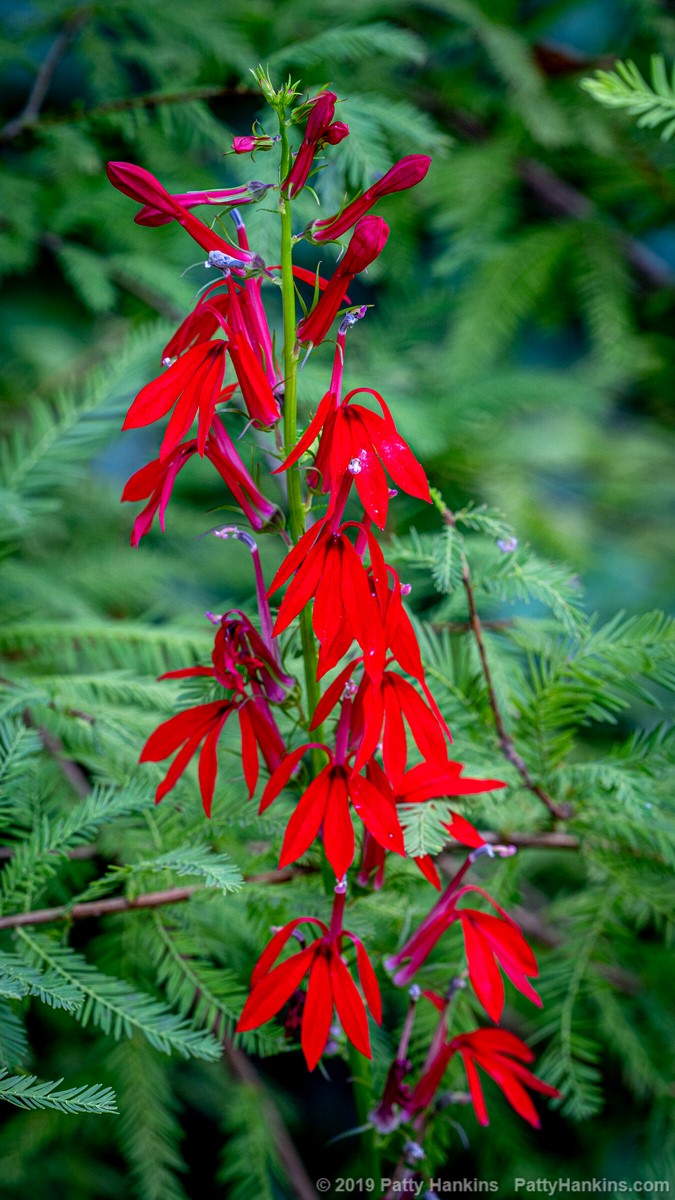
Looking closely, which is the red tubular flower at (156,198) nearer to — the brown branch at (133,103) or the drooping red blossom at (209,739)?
the drooping red blossom at (209,739)

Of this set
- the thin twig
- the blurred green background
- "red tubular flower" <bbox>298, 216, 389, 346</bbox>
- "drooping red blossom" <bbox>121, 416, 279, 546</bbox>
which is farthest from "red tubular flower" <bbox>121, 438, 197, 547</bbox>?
the blurred green background

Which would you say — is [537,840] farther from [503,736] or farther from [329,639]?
[329,639]

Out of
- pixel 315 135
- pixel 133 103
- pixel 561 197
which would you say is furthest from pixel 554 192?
pixel 315 135

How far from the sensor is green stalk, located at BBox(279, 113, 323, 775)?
53 cm

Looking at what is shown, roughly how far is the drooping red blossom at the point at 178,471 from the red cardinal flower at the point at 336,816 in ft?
0.55

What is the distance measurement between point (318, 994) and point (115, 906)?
0.23 meters

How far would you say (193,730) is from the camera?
0.59 meters

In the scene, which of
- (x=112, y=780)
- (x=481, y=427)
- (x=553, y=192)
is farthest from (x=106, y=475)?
(x=112, y=780)

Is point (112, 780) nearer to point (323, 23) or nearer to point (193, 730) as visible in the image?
point (193, 730)

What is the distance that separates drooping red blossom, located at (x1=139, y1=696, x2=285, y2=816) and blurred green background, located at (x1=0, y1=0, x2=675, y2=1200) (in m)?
0.39

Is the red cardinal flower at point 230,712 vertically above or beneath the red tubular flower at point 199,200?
beneath

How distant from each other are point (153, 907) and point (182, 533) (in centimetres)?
89

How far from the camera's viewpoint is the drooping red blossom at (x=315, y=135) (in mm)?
515

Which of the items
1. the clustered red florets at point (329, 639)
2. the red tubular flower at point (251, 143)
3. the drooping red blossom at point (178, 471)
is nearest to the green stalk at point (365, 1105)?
the clustered red florets at point (329, 639)
